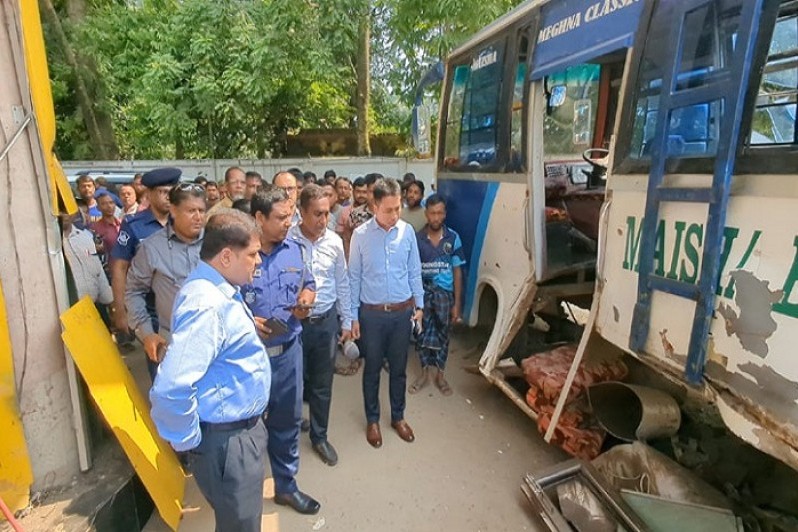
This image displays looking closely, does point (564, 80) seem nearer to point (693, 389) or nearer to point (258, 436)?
point (693, 389)

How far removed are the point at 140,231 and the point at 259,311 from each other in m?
1.02

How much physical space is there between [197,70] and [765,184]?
1119cm

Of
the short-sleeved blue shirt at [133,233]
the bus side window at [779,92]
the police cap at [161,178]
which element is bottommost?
the short-sleeved blue shirt at [133,233]

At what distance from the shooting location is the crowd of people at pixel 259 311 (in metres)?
1.73

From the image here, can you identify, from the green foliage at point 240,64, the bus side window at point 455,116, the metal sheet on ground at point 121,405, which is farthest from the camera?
the green foliage at point 240,64

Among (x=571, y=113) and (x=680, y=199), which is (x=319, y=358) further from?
(x=571, y=113)

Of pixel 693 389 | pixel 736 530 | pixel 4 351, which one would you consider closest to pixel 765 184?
pixel 693 389

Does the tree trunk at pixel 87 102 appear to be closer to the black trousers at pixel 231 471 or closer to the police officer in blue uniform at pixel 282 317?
the police officer in blue uniform at pixel 282 317

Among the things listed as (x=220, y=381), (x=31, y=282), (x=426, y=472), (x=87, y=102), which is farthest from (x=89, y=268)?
(x=87, y=102)

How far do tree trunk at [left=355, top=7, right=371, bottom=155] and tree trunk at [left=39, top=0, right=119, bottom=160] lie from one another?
6.83 m

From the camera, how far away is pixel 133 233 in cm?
289

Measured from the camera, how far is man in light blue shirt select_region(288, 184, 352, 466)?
2879 millimetres

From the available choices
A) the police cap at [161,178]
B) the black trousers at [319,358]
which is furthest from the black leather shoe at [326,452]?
the police cap at [161,178]

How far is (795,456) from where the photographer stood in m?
1.65
